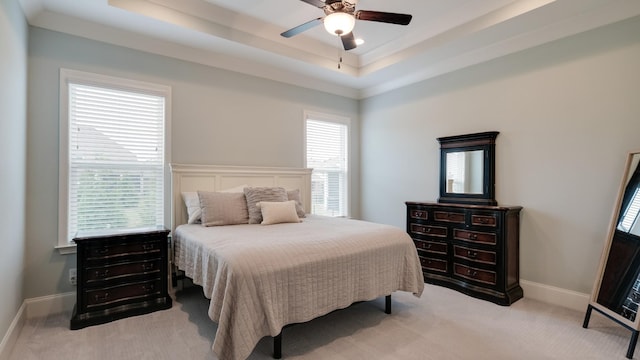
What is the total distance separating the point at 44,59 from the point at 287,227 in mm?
2809

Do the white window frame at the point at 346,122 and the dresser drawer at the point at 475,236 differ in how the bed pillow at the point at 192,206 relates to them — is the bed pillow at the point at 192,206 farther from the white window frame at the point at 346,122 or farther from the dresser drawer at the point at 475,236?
the dresser drawer at the point at 475,236

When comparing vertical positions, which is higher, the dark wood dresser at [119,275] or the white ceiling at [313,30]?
the white ceiling at [313,30]

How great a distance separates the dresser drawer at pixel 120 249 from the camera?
107 inches

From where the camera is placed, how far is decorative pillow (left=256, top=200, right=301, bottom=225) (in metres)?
3.37

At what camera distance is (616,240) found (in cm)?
266

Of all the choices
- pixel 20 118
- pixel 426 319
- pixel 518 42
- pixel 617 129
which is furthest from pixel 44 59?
pixel 617 129

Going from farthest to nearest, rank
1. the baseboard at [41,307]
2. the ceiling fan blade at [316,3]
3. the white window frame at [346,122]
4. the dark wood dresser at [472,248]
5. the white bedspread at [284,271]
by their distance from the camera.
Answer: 1. the white window frame at [346,122]
2. the dark wood dresser at [472,248]
3. the baseboard at [41,307]
4. the ceiling fan blade at [316,3]
5. the white bedspread at [284,271]

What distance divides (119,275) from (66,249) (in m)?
0.70

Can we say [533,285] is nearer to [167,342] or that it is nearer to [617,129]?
[617,129]

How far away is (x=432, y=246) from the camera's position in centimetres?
388

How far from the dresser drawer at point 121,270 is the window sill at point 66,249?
57 cm

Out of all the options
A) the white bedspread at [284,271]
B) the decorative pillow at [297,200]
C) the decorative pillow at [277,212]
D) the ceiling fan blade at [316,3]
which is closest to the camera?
the white bedspread at [284,271]

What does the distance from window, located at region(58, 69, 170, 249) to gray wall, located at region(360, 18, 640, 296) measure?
11.7 ft

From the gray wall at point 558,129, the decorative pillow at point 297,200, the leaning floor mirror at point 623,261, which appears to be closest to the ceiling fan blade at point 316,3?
the decorative pillow at point 297,200
